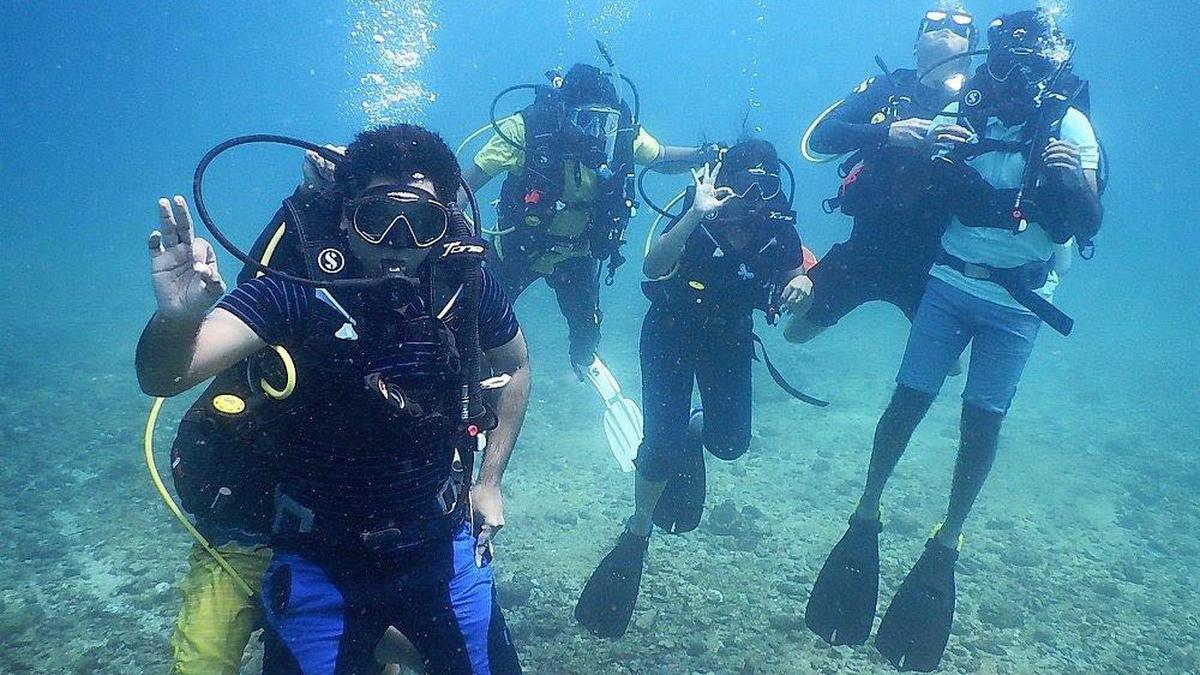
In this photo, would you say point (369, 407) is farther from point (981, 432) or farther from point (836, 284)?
point (981, 432)

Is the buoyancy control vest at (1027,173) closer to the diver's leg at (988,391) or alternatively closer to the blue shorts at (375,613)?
the diver's leg at (988,391)

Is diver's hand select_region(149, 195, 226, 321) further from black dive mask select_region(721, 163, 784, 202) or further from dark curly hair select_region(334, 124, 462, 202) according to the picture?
black dive mask select_region(721, 163, 784, 202)

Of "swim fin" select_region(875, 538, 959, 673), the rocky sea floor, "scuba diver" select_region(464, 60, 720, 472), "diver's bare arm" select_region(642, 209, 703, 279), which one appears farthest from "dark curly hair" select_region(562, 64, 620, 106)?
"swim fin" select_region(875, 538, 959, 673)

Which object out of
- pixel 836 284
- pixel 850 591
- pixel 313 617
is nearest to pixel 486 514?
pixel 313 617

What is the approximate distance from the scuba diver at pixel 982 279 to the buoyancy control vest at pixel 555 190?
10.5 feet

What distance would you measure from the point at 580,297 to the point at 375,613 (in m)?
5.68

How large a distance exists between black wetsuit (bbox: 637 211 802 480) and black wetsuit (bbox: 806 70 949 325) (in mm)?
577

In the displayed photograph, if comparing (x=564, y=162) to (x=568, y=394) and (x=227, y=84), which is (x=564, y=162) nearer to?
(x=568, y=394)

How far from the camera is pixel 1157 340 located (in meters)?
34.9

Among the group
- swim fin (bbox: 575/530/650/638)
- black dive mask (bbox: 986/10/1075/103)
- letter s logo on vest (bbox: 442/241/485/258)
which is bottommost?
swim fin (bbox: 575/530/650/638)

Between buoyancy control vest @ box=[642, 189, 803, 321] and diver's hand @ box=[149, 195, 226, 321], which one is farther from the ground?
buoyancy control vest @ box=[642, 189, 803, 321]

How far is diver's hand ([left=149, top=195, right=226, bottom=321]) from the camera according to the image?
6.77 ft

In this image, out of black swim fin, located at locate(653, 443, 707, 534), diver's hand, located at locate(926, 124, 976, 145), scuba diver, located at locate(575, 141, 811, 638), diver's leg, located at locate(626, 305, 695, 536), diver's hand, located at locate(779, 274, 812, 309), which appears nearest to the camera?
diver's hand, located at locate(926, 124, 976, 145)

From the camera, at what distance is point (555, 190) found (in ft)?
23.1
